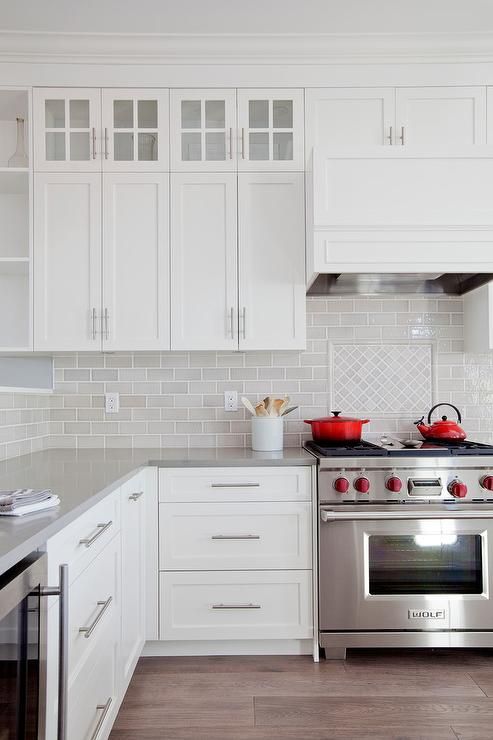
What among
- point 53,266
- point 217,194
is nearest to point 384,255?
point 217,194

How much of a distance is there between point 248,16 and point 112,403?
201 centimetres

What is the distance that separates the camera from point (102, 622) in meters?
1.70

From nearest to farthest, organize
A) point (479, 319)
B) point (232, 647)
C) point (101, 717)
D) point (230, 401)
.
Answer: point (101, 717) → point (232, 647) → point (479, 319) → point (230, 401)

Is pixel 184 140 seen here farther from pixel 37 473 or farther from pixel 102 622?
pixel 102 622

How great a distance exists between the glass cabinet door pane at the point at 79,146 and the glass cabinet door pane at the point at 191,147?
476mm

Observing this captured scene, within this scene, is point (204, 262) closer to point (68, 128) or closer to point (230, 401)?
point (230, 401)

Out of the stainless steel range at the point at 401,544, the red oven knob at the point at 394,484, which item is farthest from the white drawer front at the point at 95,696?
the red oven knob at the point at 394,484

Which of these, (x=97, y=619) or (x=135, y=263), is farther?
(x=135, y=263)

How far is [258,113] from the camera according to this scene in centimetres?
281

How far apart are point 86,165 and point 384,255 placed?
1.50 meters

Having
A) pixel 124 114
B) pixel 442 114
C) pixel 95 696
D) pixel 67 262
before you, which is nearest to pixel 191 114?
pixel 124 114

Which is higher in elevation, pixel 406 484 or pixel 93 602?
pixel 406 484

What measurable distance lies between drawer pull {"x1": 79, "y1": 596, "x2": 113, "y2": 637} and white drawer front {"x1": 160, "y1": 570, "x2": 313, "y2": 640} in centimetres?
72

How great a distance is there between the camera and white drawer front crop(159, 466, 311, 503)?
8.16ft
